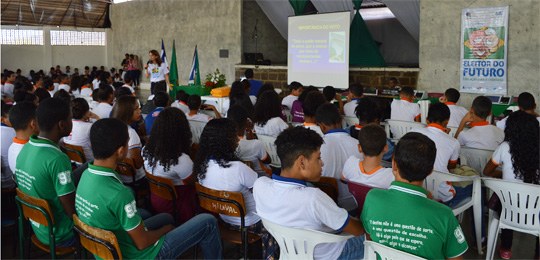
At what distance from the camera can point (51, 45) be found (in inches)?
655

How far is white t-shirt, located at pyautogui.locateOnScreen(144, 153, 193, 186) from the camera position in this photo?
3.22 meters

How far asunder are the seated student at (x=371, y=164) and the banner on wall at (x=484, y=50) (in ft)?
18.7

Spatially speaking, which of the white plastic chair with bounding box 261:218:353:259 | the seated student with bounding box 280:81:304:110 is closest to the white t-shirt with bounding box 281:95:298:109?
the seated student with bounding box 280:81:304:110

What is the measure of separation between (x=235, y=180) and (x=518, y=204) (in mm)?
1659

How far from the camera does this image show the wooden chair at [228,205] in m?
2.73

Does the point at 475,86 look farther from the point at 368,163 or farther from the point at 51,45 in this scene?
the point at 51,45

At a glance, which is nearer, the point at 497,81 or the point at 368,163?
the point at 368,163

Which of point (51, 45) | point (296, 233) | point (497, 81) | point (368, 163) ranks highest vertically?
point (51, 45)

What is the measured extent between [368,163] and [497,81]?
19.1ft

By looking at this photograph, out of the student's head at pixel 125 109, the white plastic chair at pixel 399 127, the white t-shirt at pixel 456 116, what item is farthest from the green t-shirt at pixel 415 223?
the white t-shirt at pixel 456 116

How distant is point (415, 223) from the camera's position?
6.21ft

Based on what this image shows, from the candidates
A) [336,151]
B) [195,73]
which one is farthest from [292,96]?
[195,73]

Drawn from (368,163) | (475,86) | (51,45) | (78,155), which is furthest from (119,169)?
(51,45)

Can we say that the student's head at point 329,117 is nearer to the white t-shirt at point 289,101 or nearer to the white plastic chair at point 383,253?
the white plastic chair at point 383,253
